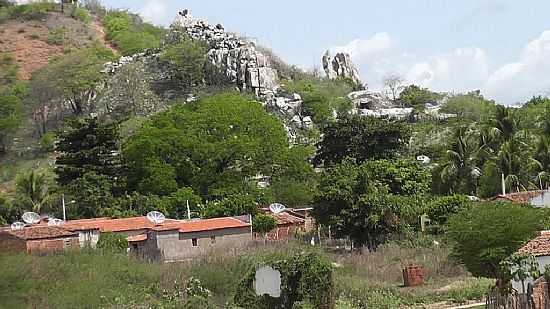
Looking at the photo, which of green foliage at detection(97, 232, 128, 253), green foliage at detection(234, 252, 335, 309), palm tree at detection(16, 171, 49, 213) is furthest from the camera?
palm tree at detection(16, 171, 49, 213)

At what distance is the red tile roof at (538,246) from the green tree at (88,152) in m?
35.4

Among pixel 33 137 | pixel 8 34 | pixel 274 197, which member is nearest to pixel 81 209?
pixel 274 197

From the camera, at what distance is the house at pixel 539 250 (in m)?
23.1

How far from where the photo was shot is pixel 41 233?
36375mm

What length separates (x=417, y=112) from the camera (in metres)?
82.1

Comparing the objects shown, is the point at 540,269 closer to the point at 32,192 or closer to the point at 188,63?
the point at 32,192

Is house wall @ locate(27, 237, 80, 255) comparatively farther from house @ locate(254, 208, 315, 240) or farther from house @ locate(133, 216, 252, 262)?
house @ locate(254, 208, 315, 240)

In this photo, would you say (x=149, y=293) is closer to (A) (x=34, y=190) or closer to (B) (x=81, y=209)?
(B) (x=81, y=209)

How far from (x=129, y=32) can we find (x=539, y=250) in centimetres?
10217

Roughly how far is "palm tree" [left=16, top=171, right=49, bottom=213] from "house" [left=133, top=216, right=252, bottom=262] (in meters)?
17.2

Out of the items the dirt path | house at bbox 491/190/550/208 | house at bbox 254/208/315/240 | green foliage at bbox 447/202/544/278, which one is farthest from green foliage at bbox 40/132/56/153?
green foliage at bbox 447/202/544/278

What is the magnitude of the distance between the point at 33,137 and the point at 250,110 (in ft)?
111

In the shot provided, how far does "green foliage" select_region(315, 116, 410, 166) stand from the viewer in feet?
191

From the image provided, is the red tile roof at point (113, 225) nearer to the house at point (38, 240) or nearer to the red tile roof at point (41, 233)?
the red tile roof at point (41, 233)
